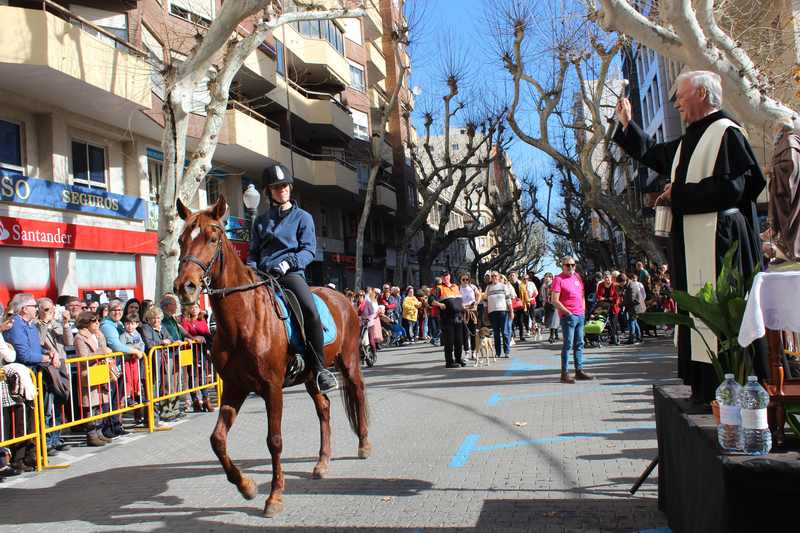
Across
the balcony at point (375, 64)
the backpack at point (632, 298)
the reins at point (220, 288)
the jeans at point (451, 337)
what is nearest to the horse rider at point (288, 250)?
the reins at point (220, 288)

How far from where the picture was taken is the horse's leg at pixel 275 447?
557 cm

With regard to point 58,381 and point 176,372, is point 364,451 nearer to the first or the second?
point 58,381

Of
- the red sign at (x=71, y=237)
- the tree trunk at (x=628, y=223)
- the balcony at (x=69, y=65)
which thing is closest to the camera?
the balcony at (x=69, y=65)

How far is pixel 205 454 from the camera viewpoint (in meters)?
8.29

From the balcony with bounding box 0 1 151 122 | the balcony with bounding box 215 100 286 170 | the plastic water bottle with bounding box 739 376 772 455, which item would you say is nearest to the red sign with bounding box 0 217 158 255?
the balcony with bounding box 0 1 151 122

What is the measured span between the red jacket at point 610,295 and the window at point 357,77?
27157 mm

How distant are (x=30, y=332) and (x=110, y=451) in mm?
1680

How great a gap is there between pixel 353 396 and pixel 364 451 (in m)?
0.57

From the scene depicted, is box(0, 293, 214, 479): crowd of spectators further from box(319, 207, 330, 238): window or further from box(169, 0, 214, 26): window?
box(319, 207, 330, 238): window

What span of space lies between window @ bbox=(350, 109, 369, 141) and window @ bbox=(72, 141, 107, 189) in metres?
23.3

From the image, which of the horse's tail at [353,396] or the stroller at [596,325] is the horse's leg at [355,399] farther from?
the stroller at [596,325]

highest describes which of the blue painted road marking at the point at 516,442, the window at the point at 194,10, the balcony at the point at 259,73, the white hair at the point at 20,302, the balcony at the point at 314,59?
the balcony at the point at 314,59

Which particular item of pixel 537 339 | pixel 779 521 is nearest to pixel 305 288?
pixel 779 521

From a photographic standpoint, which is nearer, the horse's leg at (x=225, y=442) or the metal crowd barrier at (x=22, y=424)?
the horse's leg at (x=225, y=442)
